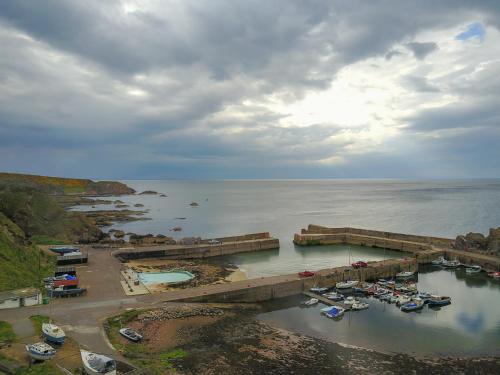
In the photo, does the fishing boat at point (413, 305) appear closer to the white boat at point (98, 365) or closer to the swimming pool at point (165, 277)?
the swimming pool at point (165, 277)

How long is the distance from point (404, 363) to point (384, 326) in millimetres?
7844

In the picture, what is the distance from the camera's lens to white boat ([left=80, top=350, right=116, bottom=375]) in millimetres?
20281

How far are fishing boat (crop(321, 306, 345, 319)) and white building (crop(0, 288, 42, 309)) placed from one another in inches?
1076

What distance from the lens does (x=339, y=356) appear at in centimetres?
2778

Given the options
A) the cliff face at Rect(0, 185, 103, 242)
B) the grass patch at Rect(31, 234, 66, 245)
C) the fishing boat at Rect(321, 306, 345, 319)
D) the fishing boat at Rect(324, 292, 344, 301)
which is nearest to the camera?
the fishing boat at Rect(321, 306, 345, 319)

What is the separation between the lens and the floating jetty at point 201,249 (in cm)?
5991

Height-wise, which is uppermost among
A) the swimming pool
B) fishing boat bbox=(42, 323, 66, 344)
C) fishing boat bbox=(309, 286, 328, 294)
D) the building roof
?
the building roof

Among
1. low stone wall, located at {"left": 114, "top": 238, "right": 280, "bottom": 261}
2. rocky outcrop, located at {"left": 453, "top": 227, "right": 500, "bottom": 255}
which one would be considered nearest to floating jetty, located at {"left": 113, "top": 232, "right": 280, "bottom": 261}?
low stone wall, located at {"left": 114, "top": 238, "right": 280, "bottom": 261}

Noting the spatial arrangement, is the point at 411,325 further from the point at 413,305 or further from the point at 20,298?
the point at 20,298

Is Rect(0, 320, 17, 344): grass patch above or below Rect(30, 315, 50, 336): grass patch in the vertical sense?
above

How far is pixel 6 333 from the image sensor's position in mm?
24797

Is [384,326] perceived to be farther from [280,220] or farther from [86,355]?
[280,220]

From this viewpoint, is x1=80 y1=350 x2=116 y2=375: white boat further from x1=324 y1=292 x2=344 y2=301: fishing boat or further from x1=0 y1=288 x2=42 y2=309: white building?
x1=324 y1=292 x2=344 y2=301: fishing boat

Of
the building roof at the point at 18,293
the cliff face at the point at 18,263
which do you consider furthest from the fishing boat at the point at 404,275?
the cliff face at the point at 18,263
